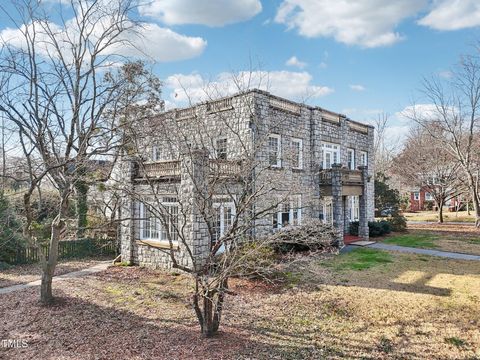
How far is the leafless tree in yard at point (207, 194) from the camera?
23.6ft

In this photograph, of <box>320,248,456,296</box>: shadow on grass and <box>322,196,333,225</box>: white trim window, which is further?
<box>322,196,333,225</box>: white trim window

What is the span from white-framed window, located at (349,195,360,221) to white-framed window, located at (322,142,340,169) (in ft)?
11.3

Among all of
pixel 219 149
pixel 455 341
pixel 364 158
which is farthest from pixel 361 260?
pixel 364 158

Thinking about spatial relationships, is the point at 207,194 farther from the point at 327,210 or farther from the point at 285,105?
the point at 327,210

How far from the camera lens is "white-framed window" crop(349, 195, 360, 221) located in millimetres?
23703

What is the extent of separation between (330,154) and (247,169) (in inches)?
581

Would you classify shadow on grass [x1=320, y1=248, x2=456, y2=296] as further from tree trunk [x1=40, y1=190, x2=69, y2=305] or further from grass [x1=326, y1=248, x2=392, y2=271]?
tree trunk [x1=40, y1=190, x2=69, y2=305]

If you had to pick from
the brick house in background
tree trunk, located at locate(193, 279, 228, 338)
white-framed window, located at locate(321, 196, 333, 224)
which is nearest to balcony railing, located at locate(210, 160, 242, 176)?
tree trunk, located at locate(193, 279, 228, 338)

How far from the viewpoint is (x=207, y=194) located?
8.05 m

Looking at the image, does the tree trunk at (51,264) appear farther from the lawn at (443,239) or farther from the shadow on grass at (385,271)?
the lawn at (443,239)

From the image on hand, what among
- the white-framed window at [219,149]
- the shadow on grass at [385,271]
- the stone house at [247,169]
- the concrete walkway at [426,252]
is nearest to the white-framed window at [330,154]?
the stone house at [247,169]

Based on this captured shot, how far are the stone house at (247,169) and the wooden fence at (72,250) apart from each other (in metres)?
2.62

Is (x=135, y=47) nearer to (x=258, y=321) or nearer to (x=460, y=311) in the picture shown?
(x=258, y=321)

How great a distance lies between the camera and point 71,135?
933cm
